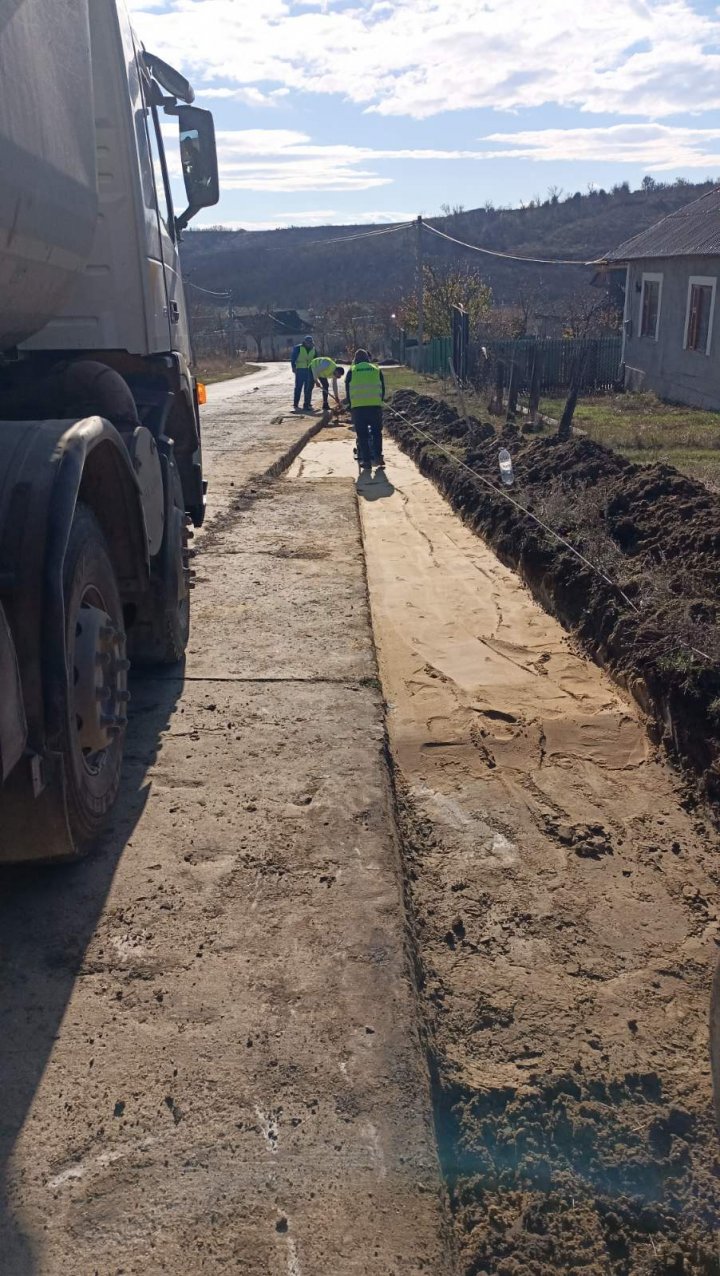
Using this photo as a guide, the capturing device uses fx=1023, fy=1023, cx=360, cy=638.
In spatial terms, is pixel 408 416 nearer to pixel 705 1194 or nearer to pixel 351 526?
pixel 351 526

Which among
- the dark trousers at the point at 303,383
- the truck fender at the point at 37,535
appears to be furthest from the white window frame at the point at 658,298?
the truck fender at the point at 37,535

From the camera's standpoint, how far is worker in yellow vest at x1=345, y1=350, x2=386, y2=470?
14.0 meters

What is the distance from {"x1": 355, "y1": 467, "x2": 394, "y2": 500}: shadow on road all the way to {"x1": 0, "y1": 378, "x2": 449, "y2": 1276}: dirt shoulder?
7.81 metres

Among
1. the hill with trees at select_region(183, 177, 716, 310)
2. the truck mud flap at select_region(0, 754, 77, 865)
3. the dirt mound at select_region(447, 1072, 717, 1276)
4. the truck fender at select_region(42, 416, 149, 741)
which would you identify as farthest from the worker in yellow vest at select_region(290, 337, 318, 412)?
the hill with trees at select_region(183, 177, 716, 310)

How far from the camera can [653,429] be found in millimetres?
15086

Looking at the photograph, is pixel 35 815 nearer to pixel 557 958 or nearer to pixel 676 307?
pixel 557 958

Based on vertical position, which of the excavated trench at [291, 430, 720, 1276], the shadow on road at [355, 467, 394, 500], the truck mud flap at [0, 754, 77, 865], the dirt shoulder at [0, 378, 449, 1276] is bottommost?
the shadow on road at [355, 467, 394, 500]

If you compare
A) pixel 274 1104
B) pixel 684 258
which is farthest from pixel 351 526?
pixel 684 258

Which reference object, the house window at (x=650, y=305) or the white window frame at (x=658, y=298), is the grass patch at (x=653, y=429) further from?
the house window at (x=650, y=305)

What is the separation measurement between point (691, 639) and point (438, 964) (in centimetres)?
277

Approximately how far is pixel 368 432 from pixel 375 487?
129 centimetres

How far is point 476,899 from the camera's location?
3758 millimetres

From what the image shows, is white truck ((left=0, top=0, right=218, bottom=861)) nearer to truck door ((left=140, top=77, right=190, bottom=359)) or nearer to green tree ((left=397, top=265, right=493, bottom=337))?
truck door ((left=140, top=77, right=190, bottom=359))

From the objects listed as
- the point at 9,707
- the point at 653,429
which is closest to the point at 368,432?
the point at 653,429
